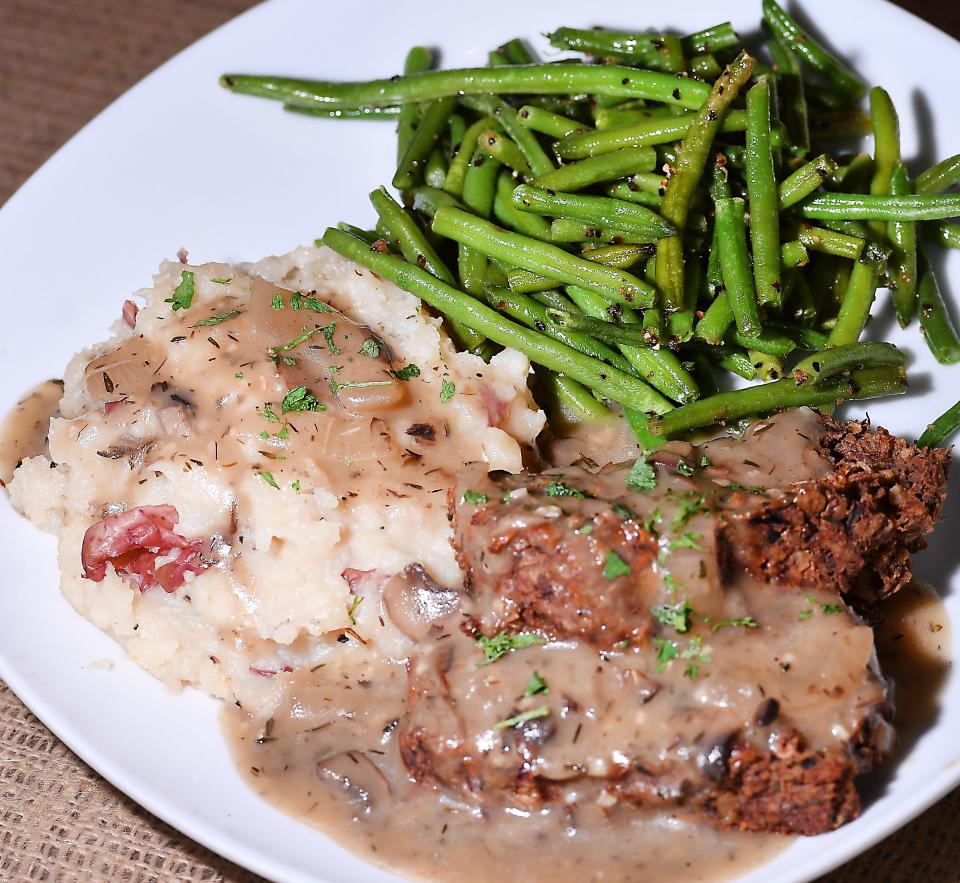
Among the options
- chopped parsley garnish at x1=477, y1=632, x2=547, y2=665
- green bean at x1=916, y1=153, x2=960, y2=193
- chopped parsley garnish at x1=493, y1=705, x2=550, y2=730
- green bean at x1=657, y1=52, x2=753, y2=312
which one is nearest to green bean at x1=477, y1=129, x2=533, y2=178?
green bean at x1=657, y1=52, x2=753, y2=312

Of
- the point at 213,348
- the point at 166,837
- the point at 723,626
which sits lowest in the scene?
the point at 166,837

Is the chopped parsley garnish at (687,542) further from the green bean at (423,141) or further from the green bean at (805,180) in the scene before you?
the green bean at (423,141)

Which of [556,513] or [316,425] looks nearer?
[556,513]

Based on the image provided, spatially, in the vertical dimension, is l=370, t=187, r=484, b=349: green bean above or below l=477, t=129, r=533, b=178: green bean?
below

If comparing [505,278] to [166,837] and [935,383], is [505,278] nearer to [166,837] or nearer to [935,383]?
[935,383]

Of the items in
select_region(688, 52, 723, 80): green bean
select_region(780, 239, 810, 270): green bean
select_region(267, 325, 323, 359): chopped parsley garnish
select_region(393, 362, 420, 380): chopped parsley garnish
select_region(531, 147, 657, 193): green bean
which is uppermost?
select_region(688, 52, 723, 80): green bean

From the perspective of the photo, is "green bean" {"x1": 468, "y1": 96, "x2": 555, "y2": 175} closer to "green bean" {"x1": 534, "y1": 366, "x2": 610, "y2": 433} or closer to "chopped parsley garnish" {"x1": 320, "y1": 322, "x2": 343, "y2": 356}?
"green bean" {"x1": 534, "y1": 366, "x2": 610, "y2": 433}

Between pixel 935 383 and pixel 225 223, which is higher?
pixel 225 223

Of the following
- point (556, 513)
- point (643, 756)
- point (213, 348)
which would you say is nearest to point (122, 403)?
point (213, 348)
